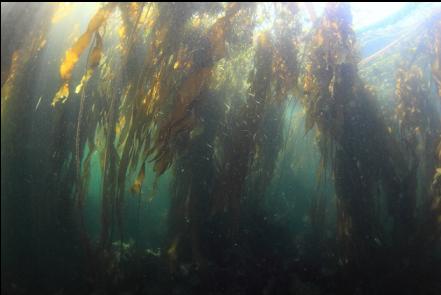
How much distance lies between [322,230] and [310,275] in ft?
2.25

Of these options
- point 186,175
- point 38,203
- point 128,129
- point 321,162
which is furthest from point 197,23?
point 38,203

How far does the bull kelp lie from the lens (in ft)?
12.2

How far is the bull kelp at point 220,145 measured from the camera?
12.2ft

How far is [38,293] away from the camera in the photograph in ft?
12.4

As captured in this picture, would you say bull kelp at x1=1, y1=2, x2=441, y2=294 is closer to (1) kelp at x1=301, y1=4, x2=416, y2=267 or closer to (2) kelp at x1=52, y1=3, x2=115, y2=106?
(1) kelp at x1=301, y1=4, x2=416, y2=267

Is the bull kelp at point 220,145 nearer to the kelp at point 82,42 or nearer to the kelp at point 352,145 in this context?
the kelp at point 352,145

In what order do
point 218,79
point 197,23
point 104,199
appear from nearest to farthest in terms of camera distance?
point 197,23
point 104,199
point 218,79

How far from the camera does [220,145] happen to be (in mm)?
4688

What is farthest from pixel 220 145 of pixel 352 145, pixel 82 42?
pixel 82 42

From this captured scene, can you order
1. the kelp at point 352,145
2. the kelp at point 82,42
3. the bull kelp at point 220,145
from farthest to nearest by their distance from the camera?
1. the kelp at point 352,145
2. the bull kelp at point 220,145
3. the kelp at point 82,42

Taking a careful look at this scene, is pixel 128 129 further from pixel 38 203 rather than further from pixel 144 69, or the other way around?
pixel 38 203

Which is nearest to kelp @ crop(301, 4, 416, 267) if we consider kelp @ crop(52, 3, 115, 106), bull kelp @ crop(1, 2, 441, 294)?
bull kelp @ crop(1, 2, 441, 294)

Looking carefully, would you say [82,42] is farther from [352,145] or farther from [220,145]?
[352,145]

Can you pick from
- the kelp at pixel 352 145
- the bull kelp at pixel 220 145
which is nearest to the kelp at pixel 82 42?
the bull kelp at pixel 220 145
